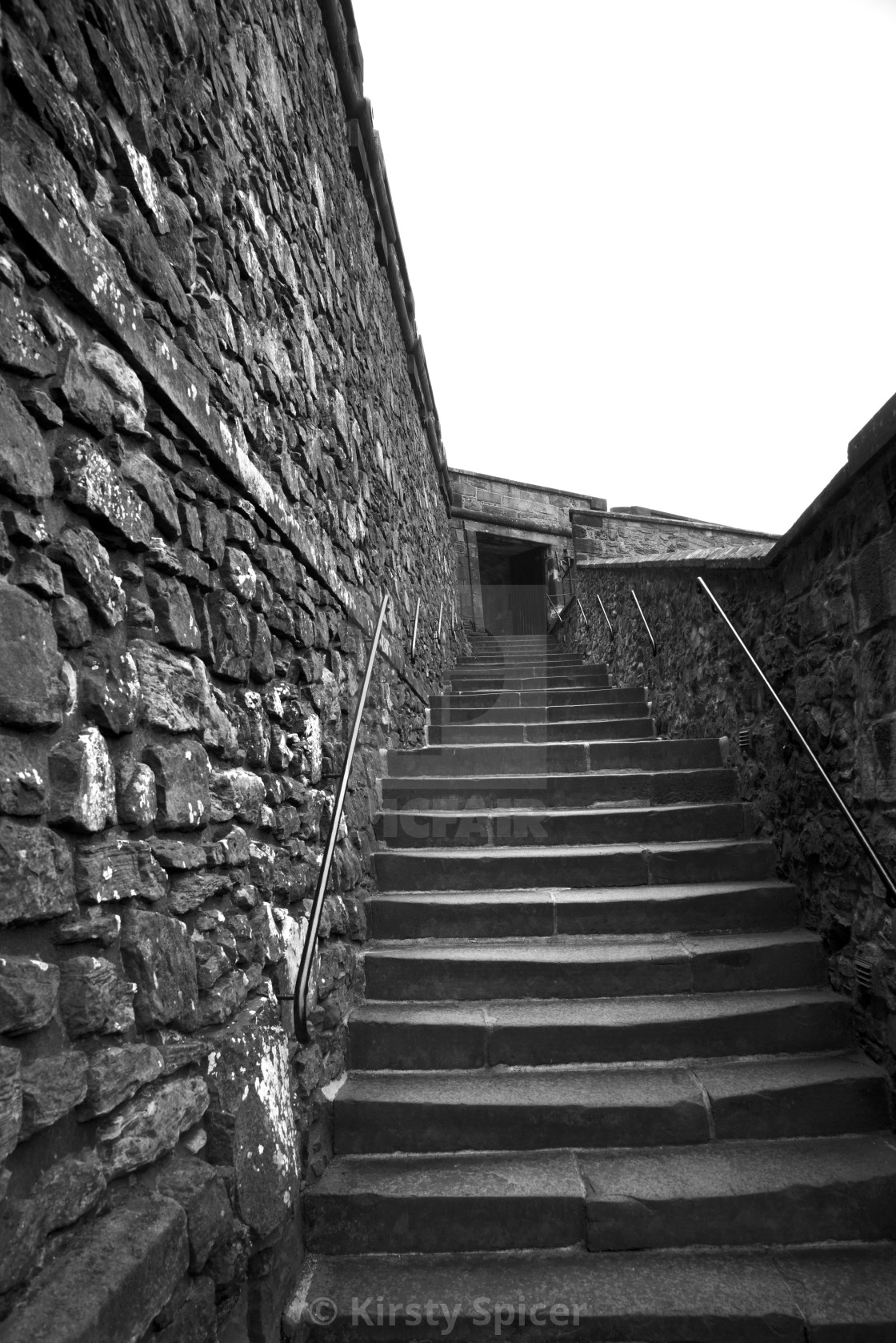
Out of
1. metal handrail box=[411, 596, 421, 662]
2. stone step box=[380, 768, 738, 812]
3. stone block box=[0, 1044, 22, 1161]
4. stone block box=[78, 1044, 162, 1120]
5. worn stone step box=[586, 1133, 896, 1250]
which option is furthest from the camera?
metal handrail box=[411, 596, 421, 662]

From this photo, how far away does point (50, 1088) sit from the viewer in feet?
3.49

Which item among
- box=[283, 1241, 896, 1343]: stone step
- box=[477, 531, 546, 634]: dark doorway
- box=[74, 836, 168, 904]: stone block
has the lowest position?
box=[283, 1241, 896, 1343]: stone step

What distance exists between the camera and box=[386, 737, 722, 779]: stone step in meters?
4.14

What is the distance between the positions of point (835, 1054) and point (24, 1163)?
250 cm

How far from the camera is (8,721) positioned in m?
1.04

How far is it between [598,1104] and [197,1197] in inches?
54.8

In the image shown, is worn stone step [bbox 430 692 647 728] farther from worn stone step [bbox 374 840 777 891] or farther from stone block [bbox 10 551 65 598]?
stone block [bbox 10 551 65 598]

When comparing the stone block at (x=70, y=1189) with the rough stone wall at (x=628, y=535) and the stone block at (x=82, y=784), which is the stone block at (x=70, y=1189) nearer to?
the stone block at (x=82, y=784)

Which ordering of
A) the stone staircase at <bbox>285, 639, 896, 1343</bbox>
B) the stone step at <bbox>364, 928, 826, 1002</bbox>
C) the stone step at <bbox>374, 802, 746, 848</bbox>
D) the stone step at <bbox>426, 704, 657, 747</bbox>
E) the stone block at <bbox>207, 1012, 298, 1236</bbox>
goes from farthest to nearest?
the stone step at <bbox>426, 704, 657, 747</bbox> < the stone step at <bbox>374, 802, 746, 848</bbox> < the stone step at <bbox>364, 928, 826, 1002</bbox> < the stone staircase at <bbox>285, 639, 896, 1343</bbox> < the stone block at <bbox>207, 1012, 298, 1236</bbox>

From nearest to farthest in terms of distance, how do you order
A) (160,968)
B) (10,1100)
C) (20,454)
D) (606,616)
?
(10,1100) < (20,454) < (160,968) < (606,616)

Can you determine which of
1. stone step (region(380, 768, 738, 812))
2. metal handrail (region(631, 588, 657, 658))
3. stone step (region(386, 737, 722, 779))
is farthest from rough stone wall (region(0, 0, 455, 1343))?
metal handrail (region(631, 588, 657, 658))

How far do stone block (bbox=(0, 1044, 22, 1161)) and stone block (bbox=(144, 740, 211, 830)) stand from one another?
51 centimetres

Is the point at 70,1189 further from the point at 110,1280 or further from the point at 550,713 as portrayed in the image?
the point at 550,713

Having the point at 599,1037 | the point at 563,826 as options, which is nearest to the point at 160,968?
the point at 599,1037
